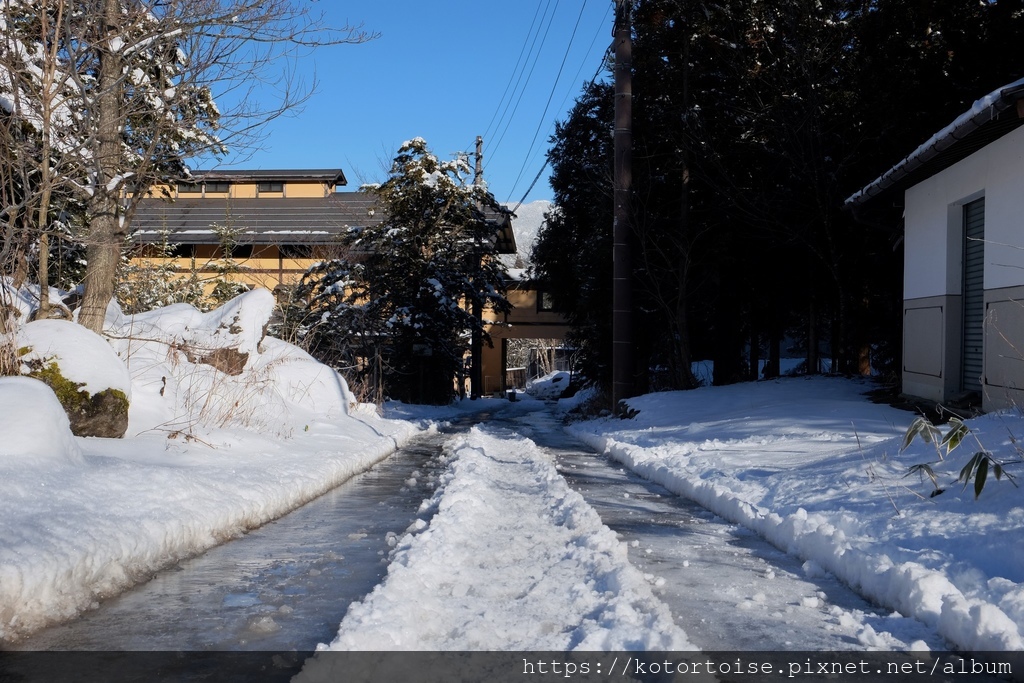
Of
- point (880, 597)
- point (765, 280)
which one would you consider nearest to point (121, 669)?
point (880, 597)

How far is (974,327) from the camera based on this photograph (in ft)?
41.2

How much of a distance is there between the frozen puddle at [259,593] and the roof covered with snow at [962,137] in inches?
303

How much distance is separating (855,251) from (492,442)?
11373 mm

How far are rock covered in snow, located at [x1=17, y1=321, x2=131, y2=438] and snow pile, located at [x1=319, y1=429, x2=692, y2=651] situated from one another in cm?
354

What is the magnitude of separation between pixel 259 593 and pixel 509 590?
1.46 metres

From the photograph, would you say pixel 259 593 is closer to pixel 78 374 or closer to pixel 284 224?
pixel 78 374

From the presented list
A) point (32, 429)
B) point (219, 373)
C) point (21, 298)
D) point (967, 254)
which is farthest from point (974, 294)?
point (21, 298)

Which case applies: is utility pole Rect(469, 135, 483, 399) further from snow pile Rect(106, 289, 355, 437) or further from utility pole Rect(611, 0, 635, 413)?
snow pile Rect(106, 289, 355, 437)

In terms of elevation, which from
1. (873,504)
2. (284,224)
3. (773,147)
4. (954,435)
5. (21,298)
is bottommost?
(873,504)

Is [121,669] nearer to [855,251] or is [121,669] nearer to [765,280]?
[855,251]

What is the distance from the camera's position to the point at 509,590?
471 cm

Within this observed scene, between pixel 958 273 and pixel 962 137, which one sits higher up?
pixel 962 137

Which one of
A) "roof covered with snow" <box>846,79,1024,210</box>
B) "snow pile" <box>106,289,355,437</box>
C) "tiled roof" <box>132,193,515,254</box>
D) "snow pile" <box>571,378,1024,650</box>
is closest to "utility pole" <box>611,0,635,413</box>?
"roof covered with snow" <box>846,79,1024,210</box>

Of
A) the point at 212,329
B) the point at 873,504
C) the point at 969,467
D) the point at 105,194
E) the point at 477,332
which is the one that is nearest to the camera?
the point at 969,467
